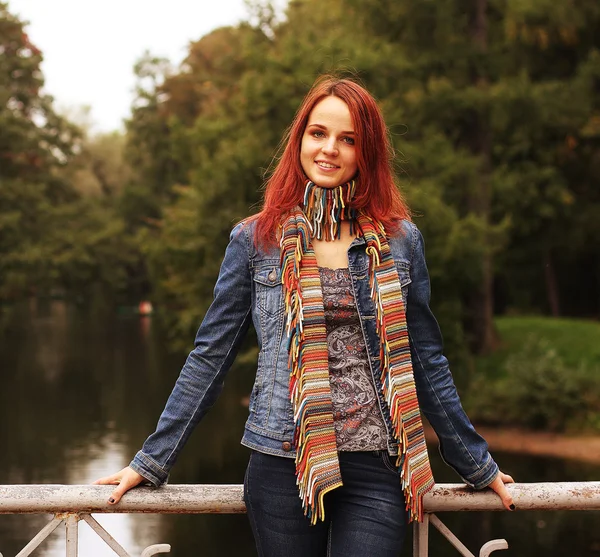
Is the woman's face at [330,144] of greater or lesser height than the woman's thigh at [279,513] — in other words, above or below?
above

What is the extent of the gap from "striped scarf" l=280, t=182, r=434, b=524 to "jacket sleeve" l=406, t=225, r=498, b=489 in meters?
0.10

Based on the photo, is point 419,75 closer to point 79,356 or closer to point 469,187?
point 469,187

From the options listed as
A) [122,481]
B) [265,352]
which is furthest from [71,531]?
[265,352]

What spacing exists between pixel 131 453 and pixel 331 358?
14881mm

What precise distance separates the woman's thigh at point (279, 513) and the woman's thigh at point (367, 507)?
0.05 m

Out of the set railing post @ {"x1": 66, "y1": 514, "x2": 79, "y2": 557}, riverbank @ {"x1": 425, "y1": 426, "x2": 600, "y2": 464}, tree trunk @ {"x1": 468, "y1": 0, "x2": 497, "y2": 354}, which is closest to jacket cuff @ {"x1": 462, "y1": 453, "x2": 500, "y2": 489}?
railing post @ {"x1": 66, "y1": 514, "x2": 79, "y2": 557}

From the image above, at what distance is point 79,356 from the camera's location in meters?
27.9

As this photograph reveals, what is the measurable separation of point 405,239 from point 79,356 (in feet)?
86.9

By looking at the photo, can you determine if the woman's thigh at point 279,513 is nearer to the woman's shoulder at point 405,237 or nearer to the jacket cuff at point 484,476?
the jacket cuff at point 484,476

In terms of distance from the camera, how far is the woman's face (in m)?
2.22

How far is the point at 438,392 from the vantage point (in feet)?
7.34

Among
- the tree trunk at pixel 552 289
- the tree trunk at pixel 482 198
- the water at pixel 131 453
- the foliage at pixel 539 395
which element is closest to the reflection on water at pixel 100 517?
the water at pixel 131 453

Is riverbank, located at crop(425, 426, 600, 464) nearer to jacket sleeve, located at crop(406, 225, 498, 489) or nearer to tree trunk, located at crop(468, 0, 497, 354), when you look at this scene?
tree trunk, located at crop(468, 0, 497, 354)

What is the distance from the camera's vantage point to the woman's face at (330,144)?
222 centimetres
